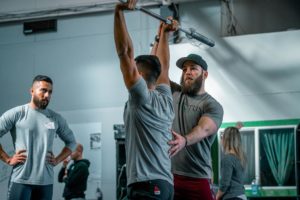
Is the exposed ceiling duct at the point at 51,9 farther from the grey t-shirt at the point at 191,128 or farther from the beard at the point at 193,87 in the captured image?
the grey t-shirt at the point at 191,128

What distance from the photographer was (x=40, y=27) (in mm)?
7879

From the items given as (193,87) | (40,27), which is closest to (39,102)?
(193,87)

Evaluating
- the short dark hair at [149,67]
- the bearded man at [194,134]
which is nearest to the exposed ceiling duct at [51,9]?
the bearded man at [194,134]

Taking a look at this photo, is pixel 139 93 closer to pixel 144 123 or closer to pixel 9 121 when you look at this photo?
pixel 144 123

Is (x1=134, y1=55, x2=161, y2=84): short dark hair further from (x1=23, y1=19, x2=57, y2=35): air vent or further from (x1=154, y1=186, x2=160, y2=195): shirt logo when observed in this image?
(x1=23, y1=19, x2=57, y2=35): air vent

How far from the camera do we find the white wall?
254 inches

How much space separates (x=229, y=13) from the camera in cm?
713

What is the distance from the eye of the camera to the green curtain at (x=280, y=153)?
6.18 meters

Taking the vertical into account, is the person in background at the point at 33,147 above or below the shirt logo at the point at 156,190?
above

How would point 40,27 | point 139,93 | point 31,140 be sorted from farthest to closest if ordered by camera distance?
point 40,27
point 31,140
point 139,93

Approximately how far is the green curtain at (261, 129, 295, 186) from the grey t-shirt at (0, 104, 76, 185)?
10.8 ft

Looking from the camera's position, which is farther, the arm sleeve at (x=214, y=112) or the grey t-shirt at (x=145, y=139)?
the arm sleeve at (x=214, y=112)

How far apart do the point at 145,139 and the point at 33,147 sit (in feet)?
4.34

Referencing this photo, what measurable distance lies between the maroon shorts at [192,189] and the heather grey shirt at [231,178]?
4.70 feet
